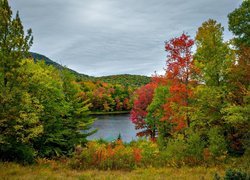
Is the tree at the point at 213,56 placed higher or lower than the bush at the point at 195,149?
higher


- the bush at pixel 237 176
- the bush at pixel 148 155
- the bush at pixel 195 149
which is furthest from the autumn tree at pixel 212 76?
the bush at pixel 237 176

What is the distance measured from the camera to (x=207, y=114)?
20.8m

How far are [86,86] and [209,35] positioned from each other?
113 metres

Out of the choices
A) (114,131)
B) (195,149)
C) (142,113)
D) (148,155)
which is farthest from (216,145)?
(114,131)

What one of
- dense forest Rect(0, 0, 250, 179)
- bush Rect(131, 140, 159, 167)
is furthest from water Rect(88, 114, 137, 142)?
bush Rect(131, 140, 159, 167)

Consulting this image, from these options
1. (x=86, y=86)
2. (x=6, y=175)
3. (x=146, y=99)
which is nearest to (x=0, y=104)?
(x=6, y=175)

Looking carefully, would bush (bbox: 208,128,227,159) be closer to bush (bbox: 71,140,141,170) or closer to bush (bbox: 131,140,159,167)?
bush (bbox: 131,140,159,167)

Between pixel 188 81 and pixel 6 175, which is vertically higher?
pixel 188 81

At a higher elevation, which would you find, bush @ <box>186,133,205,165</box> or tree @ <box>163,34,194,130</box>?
tree @ <box>163,34,194,130</box>

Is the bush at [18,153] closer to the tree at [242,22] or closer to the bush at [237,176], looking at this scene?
the bush at [237,176]

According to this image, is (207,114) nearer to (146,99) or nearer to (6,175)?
(6,175)

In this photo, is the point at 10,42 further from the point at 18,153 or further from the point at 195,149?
the point at 195,149

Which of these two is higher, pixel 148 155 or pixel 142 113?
pixel 142 113

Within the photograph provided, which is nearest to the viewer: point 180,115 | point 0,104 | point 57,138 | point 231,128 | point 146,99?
point 0,104
